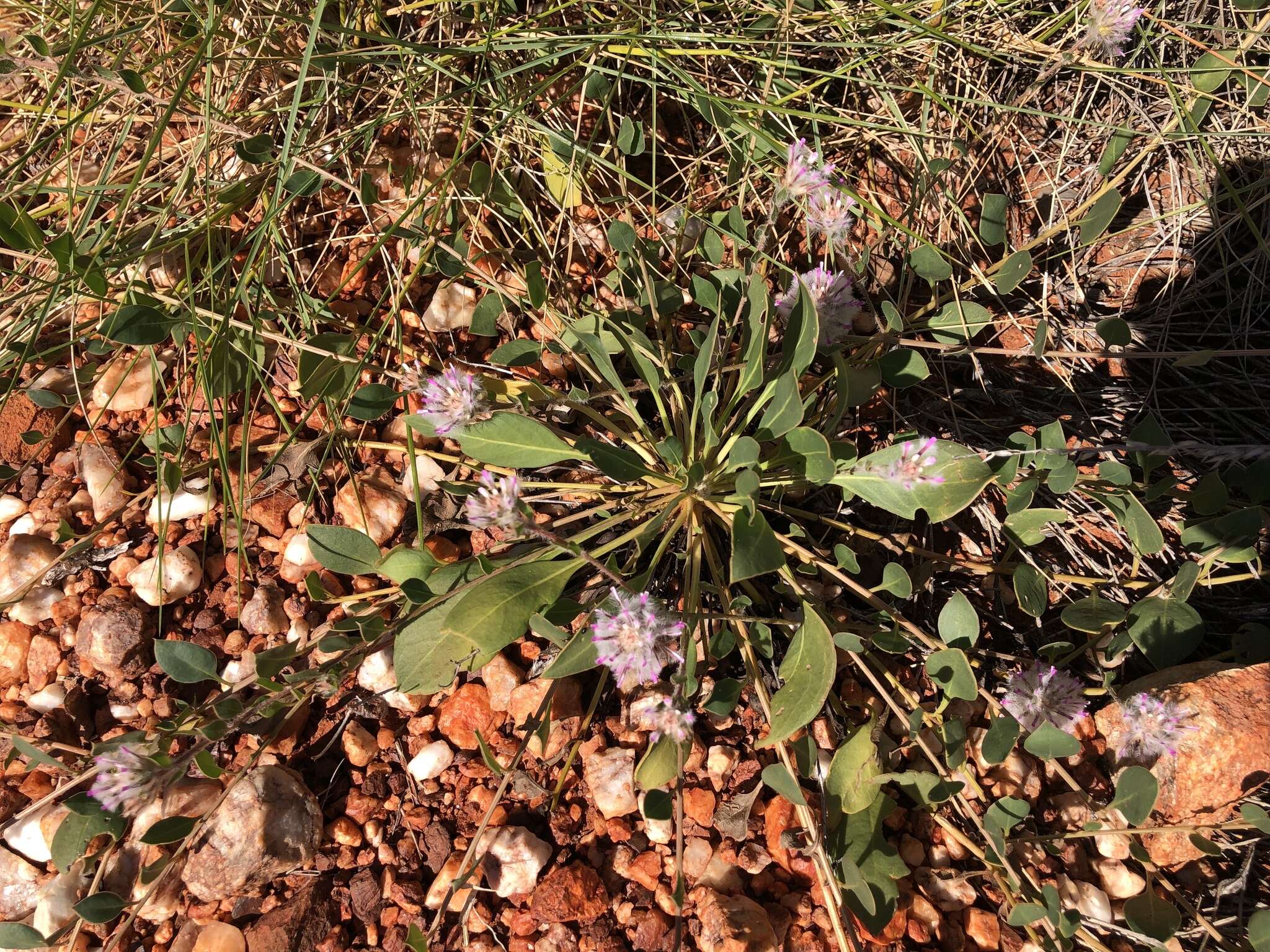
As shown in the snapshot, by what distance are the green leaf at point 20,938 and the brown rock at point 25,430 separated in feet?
3.29

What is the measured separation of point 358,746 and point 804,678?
2.88 ft

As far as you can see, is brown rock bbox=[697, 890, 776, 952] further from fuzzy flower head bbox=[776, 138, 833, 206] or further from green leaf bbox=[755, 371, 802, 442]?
fuzzy flower head bbox=[776, 138, 833, 206]

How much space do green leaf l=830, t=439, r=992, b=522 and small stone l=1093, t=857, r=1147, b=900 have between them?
790 millimetres

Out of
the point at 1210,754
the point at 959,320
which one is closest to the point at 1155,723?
the point at 1210,754

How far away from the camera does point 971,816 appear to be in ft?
4.91

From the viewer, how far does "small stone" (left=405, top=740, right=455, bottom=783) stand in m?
1.62

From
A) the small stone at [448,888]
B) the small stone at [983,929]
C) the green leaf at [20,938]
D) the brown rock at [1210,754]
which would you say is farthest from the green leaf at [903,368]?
the green leaf at [20,938]

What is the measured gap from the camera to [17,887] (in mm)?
1540

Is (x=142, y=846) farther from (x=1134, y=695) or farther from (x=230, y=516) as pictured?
(x=1134, y=695)

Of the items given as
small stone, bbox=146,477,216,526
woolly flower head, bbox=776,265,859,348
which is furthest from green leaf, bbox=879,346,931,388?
small stone, bbox=146,477,216,526

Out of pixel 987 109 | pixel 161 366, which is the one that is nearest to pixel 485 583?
pixel 161 366

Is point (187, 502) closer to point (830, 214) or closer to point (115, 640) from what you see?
point (115, 640)

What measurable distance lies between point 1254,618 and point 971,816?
808 mm

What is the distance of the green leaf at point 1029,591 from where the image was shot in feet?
4.96
